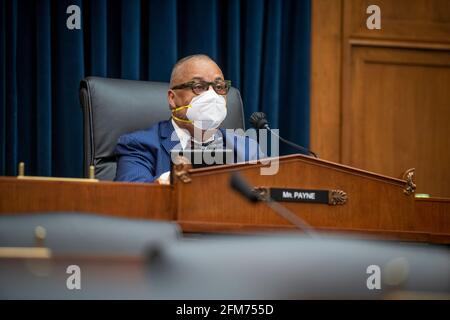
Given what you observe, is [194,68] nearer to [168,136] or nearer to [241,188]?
[168,136]

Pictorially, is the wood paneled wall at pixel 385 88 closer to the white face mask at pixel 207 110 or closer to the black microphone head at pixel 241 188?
the white face mask at pixel 207 110

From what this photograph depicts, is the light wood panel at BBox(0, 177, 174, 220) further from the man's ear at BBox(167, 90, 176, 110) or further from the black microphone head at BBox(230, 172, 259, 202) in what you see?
the man's ear at BBox(167, 90, 176, 110)

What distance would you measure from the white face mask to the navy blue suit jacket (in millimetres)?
100

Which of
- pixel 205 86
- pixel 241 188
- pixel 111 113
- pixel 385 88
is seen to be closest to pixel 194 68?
pixel 205 86

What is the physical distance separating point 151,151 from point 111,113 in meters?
0.22

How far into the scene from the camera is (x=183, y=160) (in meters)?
1.78

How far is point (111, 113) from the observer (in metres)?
2.83

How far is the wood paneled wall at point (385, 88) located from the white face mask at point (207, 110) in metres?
1.09

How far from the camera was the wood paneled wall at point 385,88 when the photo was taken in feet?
12.4

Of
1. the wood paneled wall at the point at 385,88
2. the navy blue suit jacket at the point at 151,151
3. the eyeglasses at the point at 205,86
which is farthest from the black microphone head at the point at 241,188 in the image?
the wood paneled wall at the point at 385,88

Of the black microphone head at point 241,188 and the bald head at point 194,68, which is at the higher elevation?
the bald head at point 194,68

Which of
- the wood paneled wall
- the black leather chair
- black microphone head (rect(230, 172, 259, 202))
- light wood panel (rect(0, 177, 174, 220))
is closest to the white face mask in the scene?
the black leather chair
